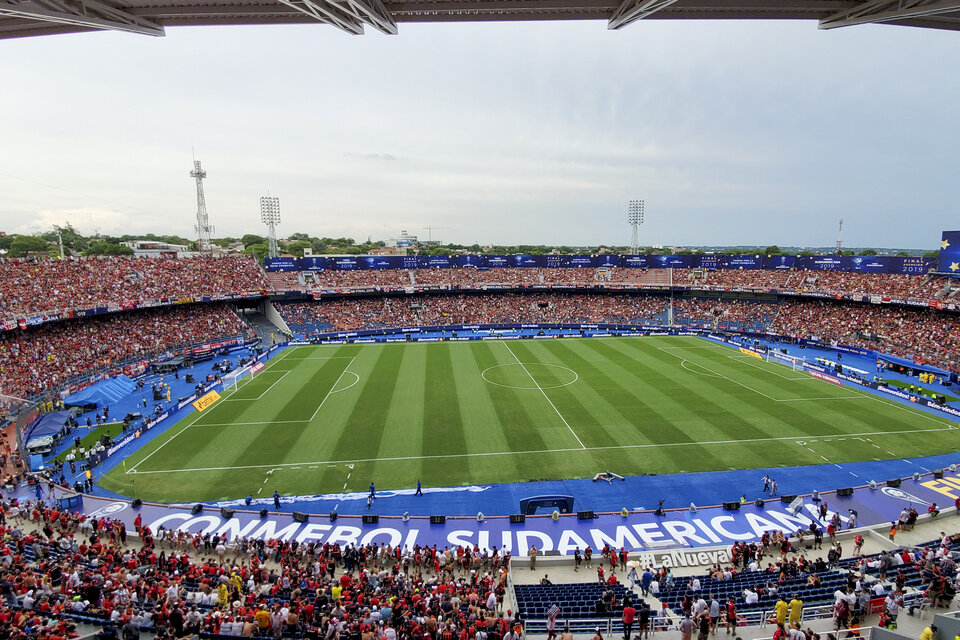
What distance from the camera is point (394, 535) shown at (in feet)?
62.7

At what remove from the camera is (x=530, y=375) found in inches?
1619

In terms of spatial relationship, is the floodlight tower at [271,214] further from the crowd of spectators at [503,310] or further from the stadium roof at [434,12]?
the stadium roof at [434,12]

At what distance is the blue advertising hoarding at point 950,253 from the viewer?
46.9 meters

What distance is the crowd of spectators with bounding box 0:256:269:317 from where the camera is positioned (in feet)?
134

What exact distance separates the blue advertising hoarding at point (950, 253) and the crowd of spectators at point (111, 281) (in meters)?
78.2

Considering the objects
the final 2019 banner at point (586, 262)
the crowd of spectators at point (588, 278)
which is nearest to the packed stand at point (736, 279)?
the crowd of spectators at point (588, 278)

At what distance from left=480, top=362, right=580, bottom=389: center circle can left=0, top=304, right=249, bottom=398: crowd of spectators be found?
33.6 m

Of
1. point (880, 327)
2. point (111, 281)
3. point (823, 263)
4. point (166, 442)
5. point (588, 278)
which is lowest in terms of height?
point (166, 442)

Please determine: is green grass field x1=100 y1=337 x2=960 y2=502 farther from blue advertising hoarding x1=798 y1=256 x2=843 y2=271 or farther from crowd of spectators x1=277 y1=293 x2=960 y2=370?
blue advertising hoarding x1=798 y1=256 x2=843 y2=271

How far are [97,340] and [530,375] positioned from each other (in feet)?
133

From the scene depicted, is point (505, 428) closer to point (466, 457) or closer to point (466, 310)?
point (466, 457)

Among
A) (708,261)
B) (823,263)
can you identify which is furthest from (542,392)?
(823,263)

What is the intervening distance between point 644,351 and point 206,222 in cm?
7921

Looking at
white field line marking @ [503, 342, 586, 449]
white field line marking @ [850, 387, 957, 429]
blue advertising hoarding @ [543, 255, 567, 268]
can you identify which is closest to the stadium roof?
white field line marking @ [503, 342, 586, 449]
